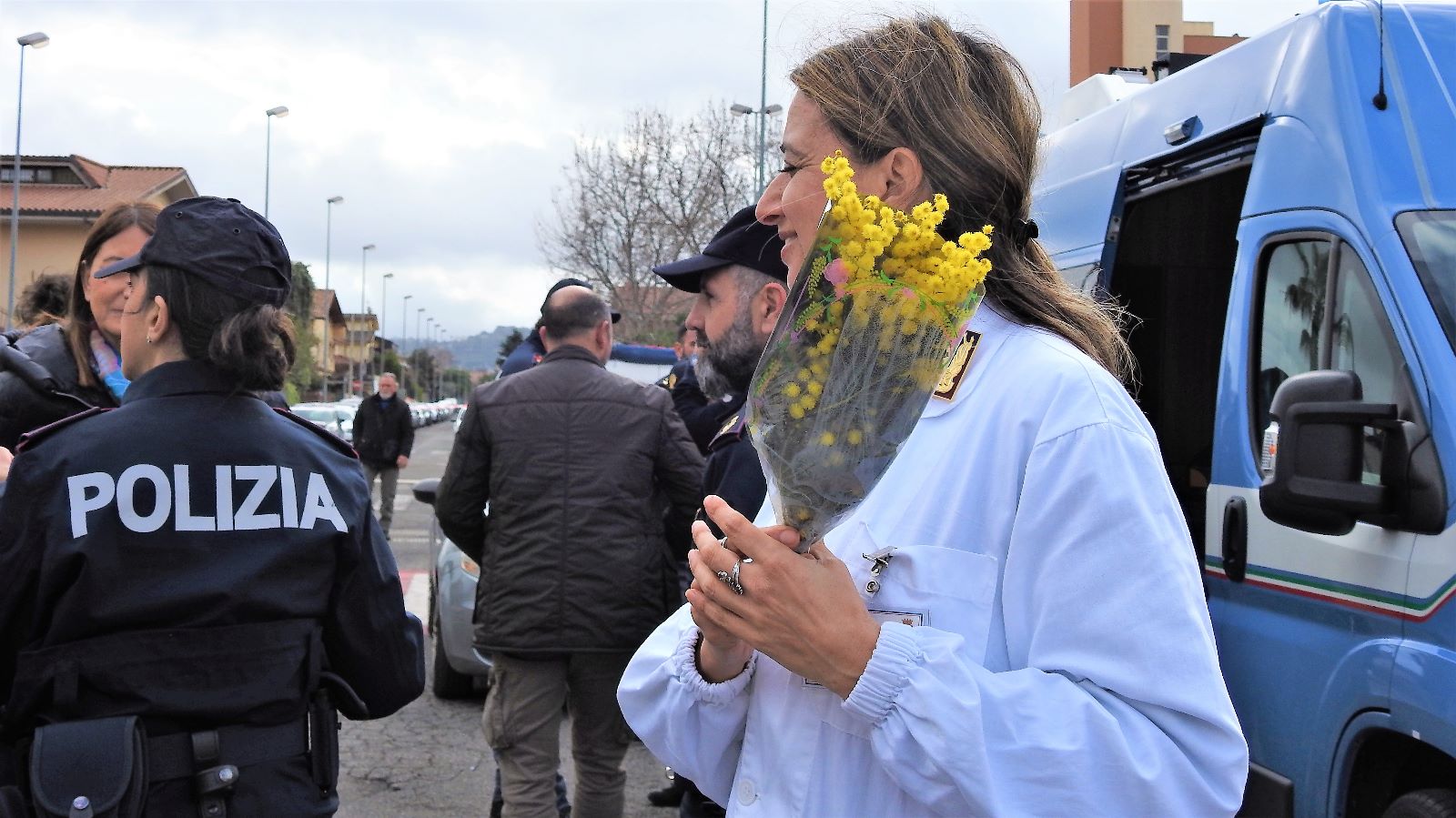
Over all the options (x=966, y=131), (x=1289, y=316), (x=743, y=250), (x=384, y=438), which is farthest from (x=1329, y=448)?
(x=384, y=438)

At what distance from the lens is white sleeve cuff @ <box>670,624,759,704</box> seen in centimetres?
156

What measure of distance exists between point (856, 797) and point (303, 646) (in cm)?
139

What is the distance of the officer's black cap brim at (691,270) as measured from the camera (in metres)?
3.81

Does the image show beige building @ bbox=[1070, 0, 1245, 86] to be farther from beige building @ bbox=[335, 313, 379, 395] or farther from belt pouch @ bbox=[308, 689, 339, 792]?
beige building @ bbox=[335, 313, 379, 395]

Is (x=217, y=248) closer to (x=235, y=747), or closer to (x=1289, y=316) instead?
(x=235, y=747)

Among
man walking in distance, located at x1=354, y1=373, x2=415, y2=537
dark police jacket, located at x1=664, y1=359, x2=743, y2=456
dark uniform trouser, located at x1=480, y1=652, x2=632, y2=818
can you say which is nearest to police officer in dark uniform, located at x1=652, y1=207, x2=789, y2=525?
dark police jacket, located at x1=664, y1=359, x2=743, y2=456

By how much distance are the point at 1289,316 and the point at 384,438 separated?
40.4 feet

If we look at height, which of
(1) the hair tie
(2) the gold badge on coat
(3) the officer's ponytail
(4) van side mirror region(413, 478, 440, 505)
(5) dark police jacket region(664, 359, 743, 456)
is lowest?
(4) van side mirror region(413, 478, 440, 505)

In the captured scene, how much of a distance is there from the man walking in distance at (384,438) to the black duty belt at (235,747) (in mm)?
12175

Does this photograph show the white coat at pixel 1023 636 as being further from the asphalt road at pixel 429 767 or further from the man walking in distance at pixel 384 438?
the man walking in distance at pixel 384 438

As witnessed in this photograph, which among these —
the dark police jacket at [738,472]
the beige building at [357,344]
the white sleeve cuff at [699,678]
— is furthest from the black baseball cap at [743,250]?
the beige building at [357,344]

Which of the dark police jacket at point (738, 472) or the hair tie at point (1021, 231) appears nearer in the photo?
the hair tie at point (1021, 231)

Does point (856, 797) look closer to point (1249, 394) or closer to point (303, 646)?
point (303, 646)

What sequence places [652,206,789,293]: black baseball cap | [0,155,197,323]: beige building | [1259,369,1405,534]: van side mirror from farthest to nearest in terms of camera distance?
[0,155,197,323]: beige building < [652,206,789,293]: black baseball cap < [1259,369,1405,534]: van side mirror
